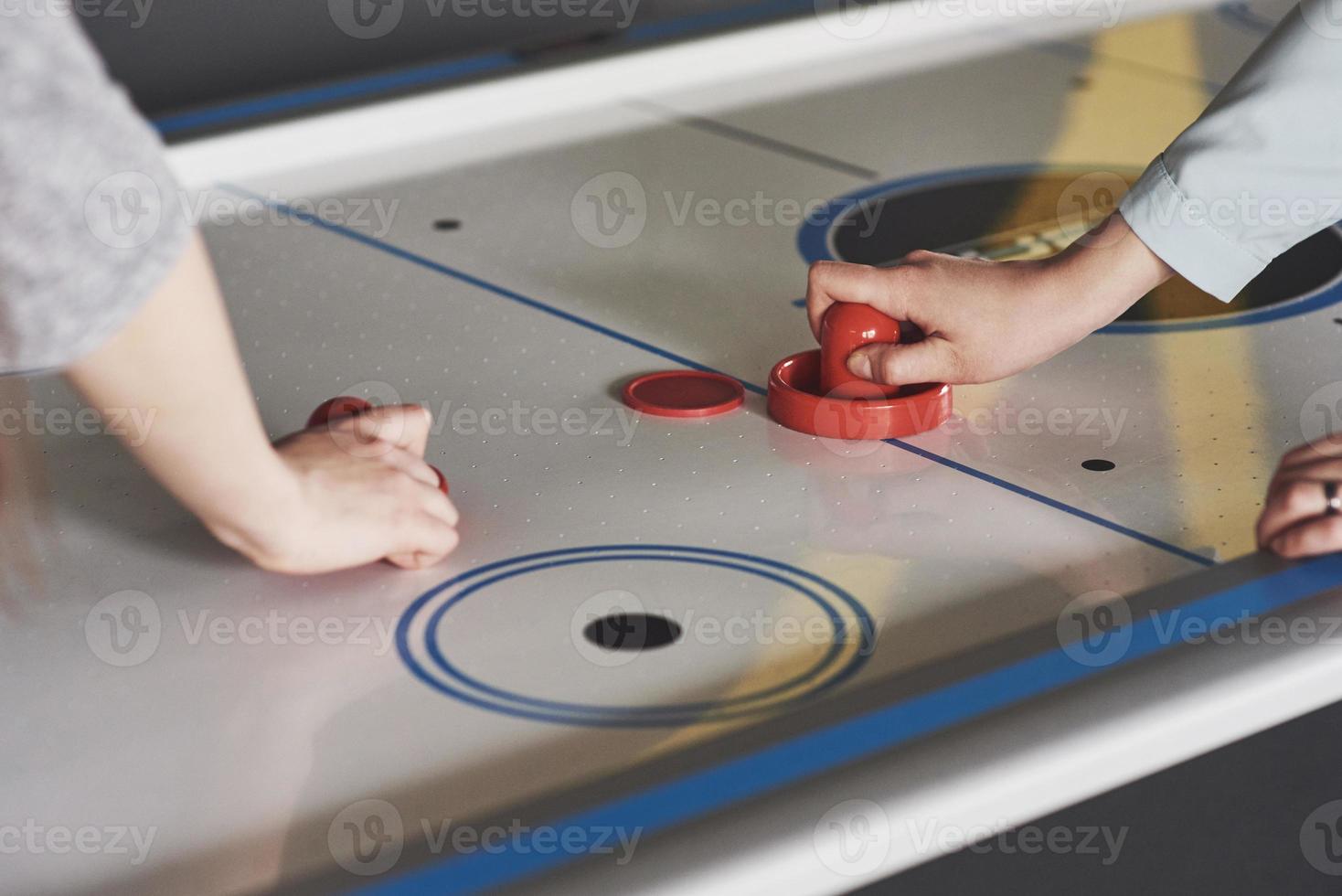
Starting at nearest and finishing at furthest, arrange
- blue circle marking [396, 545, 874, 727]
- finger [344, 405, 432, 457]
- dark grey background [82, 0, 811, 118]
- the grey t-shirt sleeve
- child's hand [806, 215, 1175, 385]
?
1. the grey t-shirt sleeve
2. blue circle marking [396, 545, 874, 727]
3. finger [344, 405, 432, 457]
4. child's hand [806, 215, 1175, 385]
5. dark grey background [82, 0, 811, 118]

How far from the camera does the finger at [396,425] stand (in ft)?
3.57

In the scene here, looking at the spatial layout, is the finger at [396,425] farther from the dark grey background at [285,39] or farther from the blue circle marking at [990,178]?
the dark grey background at [285,39]

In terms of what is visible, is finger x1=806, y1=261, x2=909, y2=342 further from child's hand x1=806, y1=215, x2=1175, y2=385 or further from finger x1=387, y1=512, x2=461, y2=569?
finger x1=387, y1=512, x2=461, y2=569

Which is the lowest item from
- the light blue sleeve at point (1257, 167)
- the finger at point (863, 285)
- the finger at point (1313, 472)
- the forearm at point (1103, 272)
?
the finger at point (1313, 472)

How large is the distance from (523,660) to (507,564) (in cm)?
12

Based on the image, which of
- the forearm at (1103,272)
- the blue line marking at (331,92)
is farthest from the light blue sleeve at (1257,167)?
the blue line marking at (331,92)

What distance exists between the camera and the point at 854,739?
2.73 ft

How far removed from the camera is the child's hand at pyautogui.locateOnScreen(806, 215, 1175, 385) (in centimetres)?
→ 119

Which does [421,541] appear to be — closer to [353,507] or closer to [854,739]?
[353,507]

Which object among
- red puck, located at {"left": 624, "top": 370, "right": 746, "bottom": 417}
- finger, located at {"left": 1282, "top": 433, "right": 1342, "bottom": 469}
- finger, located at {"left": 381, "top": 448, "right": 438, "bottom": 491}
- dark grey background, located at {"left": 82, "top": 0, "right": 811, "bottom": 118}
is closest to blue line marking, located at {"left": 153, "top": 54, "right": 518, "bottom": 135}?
dark grey background, located at {"left": 82, "top": 0, "right": 811, "bottom": 118}

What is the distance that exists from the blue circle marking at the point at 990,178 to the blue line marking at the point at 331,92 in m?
0.53

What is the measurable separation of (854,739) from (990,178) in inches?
42.4

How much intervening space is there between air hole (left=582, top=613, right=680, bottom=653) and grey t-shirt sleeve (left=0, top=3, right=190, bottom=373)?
0.32 m

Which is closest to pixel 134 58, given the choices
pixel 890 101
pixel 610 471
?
pixel 890 101
